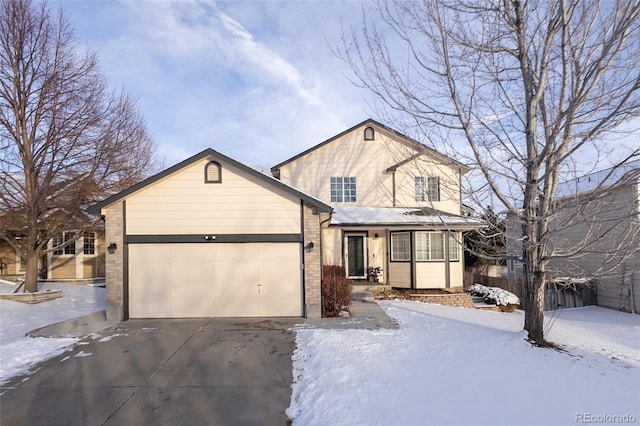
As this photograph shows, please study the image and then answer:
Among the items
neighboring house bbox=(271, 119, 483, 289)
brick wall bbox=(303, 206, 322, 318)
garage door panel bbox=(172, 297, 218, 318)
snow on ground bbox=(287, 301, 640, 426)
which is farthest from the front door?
garage door panel bbox=(172, 297, 218, 318)

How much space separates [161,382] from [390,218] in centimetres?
1047

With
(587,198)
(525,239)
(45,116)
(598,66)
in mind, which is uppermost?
(45,116)

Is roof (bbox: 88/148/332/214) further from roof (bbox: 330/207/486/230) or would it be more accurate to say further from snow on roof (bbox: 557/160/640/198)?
snow on roof (bbox: 557/160/640/198)

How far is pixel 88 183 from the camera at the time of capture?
1305 centimetres

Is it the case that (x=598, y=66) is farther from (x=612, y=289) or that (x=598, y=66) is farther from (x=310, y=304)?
(x=612, y=289)

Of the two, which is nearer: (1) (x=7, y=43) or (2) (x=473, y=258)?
(1) (x=7, y=43)

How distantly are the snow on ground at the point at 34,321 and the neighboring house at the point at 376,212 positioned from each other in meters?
8.85

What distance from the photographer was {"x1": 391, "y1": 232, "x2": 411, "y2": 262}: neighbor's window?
46.7ft

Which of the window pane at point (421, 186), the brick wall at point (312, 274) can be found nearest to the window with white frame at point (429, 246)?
the window pane at point (421, 186)

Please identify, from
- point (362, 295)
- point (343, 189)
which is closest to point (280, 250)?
point (362, 295)

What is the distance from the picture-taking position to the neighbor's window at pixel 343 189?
16094 millimetres

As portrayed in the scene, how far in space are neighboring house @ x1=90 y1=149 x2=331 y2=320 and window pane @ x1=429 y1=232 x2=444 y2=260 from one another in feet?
21.5

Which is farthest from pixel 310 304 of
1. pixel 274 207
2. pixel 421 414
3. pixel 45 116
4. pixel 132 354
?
pixel 45 116

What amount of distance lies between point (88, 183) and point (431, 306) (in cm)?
1381
